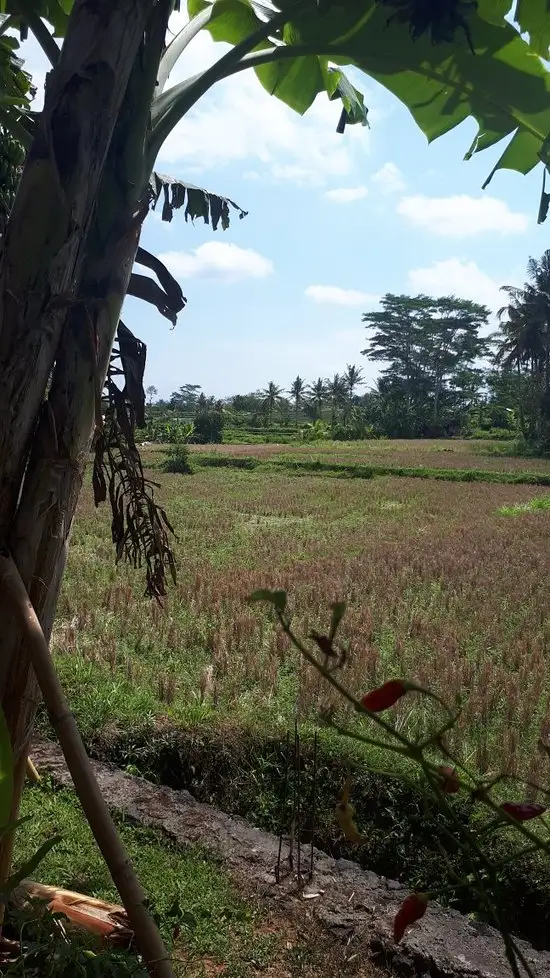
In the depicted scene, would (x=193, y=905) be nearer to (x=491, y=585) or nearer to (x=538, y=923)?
(x=538, y=923)

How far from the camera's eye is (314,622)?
520 cm

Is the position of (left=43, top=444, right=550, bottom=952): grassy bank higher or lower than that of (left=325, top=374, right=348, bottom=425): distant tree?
lower

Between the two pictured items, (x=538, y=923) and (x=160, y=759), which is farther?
(x=160, y=759)

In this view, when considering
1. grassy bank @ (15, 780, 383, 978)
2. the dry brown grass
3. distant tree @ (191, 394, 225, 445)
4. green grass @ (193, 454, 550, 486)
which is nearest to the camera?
grassy bank @ (15, 780, 383, 978)

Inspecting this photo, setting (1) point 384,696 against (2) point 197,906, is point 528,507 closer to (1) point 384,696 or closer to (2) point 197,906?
(2) point 197,906

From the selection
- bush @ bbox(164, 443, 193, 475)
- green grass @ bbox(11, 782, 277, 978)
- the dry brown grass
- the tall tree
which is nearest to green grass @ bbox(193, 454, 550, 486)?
the dry brown grass

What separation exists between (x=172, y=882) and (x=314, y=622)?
9.60 feet

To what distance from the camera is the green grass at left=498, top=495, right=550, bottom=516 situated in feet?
37.6

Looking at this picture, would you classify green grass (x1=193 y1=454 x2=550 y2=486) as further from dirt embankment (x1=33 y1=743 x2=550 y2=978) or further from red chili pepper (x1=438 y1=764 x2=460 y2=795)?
red chili pepper (x1=438 y1=764 x2=460 y2=795)

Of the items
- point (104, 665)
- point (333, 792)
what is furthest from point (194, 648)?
point (333, 792)

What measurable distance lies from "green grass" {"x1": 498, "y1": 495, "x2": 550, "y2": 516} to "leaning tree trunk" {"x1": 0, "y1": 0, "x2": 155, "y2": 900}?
1095 centimetres

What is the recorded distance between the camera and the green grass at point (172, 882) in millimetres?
2062

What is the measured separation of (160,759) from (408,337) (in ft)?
142

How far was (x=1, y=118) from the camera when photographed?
1465mm
